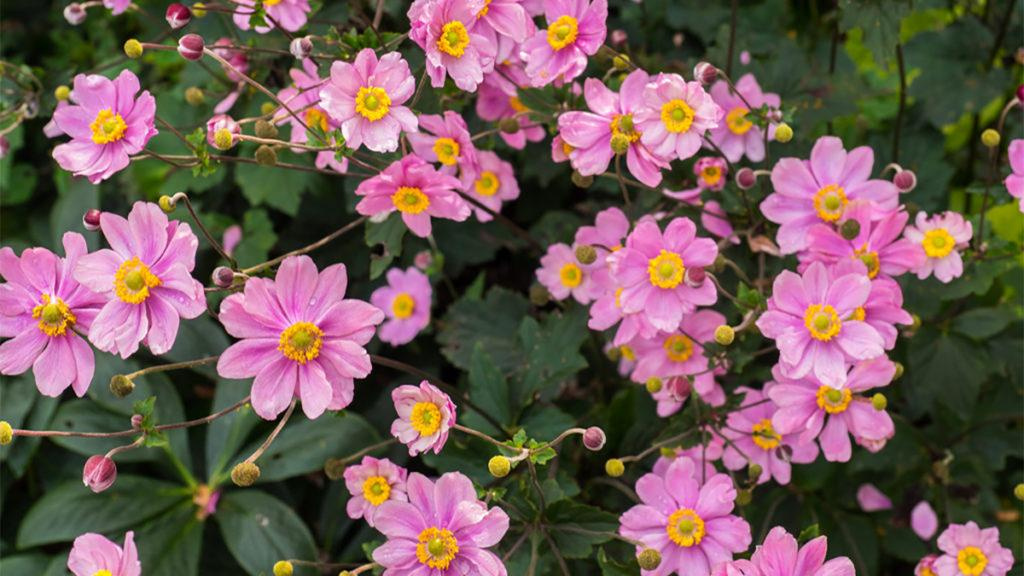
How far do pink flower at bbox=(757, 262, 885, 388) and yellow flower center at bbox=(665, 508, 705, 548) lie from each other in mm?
286

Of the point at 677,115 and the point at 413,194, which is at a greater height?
the point at 677,115

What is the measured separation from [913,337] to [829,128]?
0.56 m

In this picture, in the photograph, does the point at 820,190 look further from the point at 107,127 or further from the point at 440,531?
the point at 107,127

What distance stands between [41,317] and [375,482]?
59cm

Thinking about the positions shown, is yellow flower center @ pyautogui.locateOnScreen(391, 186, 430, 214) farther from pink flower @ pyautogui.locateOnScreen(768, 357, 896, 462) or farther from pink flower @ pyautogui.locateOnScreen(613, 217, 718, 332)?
pink flower @ pyautogui.locateOnScreen(768, 357, 896, 462)

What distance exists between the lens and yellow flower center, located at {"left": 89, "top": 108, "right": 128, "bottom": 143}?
164 centimetres

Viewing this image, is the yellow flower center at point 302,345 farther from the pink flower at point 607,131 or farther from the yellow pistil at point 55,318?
the pink flower at point 607,131

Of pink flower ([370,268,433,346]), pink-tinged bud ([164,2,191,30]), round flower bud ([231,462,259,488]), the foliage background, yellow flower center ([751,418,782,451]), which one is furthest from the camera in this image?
pink flower ([370,268,433,346])

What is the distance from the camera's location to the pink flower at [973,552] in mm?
1792

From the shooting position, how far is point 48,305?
147 centimetres

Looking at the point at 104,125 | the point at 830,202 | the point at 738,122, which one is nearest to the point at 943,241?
the point at 830,202

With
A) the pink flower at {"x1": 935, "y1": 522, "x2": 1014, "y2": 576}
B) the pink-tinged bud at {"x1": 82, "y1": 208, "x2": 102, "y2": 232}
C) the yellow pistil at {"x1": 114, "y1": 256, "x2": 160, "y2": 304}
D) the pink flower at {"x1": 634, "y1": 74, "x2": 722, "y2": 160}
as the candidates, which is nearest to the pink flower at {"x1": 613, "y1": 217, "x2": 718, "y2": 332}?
the pink flower at {"x1": 634, "y1": 74, "x2": 722, "y2": 160}

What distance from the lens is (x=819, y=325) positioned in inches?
61.6

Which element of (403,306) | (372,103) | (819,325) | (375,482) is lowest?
(403,306)
